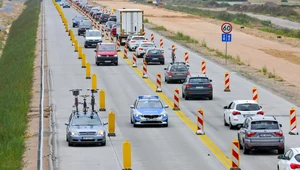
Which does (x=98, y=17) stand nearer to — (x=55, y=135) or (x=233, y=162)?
(x=55, y=135)

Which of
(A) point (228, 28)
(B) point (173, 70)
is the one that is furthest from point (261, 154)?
(A) point (228, 28)

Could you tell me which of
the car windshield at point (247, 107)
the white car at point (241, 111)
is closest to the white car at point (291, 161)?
the white car at point (241, 111)

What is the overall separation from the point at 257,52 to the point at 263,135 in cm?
5742

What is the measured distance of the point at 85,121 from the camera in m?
33.3

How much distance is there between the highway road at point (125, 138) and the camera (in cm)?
2981

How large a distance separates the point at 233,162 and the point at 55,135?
11214 mm

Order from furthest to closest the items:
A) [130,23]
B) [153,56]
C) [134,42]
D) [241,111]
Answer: [130,23]
[134,42]
[153,56]
[241,111]

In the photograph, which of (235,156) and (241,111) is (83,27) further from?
(235,156)

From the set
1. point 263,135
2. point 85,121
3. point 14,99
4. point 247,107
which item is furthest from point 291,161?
point 14,99

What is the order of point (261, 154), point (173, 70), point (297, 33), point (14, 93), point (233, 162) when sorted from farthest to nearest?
1. point (297, 33)
2. point (173, 70)
3. point (14, 93)
4. point (261, 154)
5. point (233, 162)

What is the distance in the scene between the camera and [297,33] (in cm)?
11881

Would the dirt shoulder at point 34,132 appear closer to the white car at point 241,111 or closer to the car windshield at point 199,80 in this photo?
the white car at point 241,111

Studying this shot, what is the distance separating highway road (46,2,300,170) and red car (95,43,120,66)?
25.1 inches

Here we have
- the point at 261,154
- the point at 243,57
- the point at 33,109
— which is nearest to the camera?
the point at 261,154
